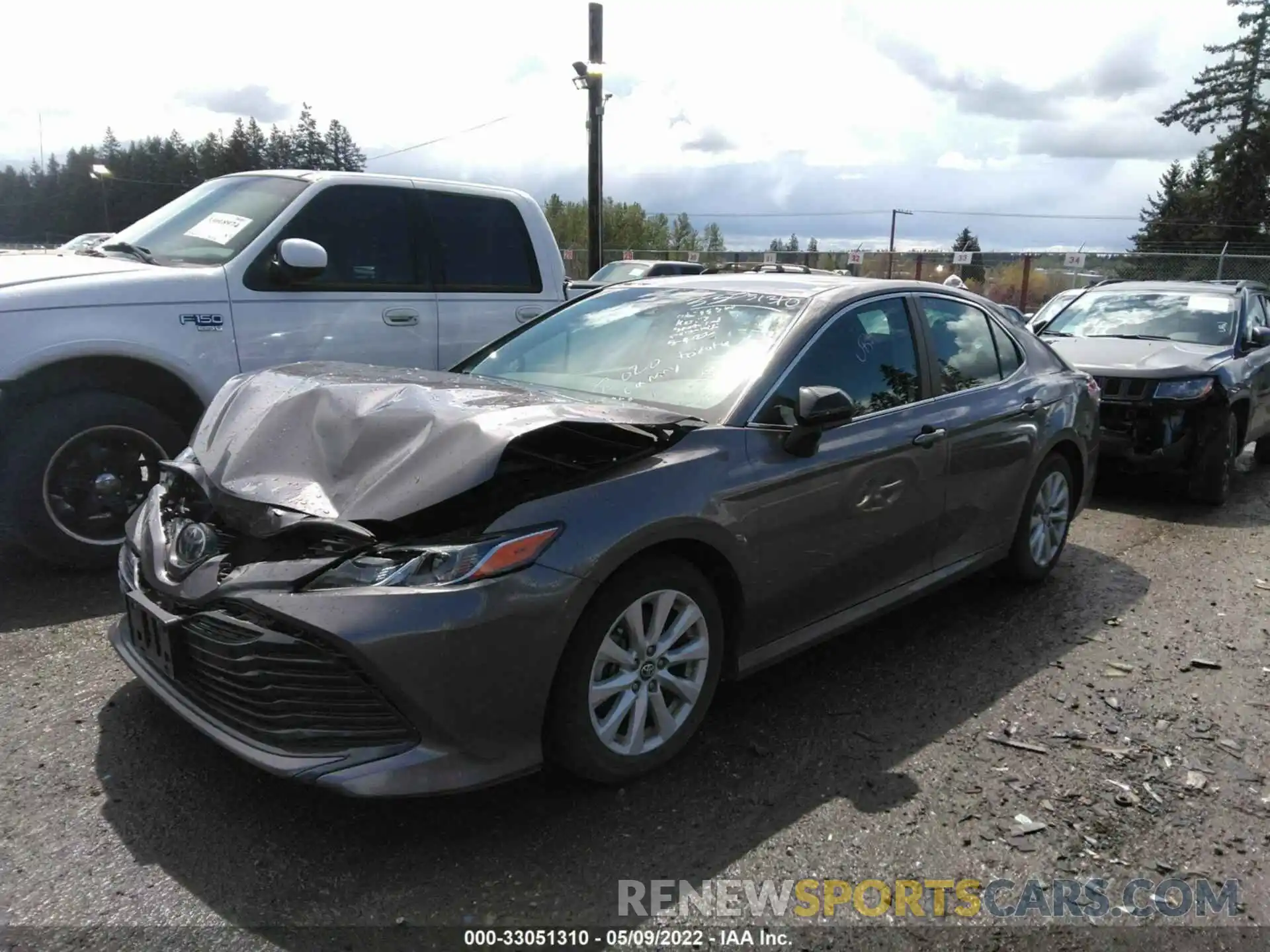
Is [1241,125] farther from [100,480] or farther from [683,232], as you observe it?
[100,480]

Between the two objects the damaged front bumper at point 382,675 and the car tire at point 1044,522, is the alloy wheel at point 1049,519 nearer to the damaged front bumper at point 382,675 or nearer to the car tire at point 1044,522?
the car tire at point 1044,522

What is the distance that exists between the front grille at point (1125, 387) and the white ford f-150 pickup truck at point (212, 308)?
14.0 feet

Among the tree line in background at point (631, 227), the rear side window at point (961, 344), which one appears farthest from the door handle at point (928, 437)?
the tree line in background at point (631, 227)

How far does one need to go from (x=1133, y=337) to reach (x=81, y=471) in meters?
8.02

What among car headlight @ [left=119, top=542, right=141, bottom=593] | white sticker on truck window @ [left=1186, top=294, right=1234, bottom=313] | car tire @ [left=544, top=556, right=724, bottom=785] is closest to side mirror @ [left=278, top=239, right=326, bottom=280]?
car headlight @ [left=119, top=542, right=141, bottom=593]

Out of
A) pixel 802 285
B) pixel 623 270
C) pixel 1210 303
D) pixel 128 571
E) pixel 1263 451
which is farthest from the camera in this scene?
pixel 623 270

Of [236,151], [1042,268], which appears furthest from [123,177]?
[1042,268]

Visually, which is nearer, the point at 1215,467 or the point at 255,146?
the point at 1215,467

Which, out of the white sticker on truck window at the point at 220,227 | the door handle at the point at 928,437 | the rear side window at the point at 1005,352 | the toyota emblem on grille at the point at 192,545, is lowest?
the toyota emblem on grille at the point at 192,545

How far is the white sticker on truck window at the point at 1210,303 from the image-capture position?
8.09m

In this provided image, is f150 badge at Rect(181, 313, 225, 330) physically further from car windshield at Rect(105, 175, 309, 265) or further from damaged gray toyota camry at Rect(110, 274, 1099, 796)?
damaged gray toyota camry at Rect(110, 274, 1099, 796)

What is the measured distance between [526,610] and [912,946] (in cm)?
135

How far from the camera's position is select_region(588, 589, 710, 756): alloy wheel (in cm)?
283

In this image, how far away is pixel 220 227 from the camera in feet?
17.3
